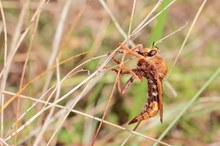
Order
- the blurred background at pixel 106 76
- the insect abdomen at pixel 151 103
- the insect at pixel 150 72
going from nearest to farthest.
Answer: the insect at pixel 150 72, the insect abdomen at pixel 151 103, the blurred background at pixel 106 76

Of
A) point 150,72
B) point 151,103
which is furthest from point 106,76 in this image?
point 150,72

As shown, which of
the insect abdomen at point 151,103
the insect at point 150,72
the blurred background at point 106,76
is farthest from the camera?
the blurred background at point 106,76

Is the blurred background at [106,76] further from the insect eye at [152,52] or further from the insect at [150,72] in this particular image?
the insect eye at [152,52]

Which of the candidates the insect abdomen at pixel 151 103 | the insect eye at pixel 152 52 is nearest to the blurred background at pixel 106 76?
the insect abdomen at pixel 151 103

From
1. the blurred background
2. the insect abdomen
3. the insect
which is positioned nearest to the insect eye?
the insect

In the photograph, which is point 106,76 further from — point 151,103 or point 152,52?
point 152,52

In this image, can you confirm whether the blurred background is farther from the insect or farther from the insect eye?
the insect eye

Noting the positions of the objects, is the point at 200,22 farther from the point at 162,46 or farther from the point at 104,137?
the point at 104,137
